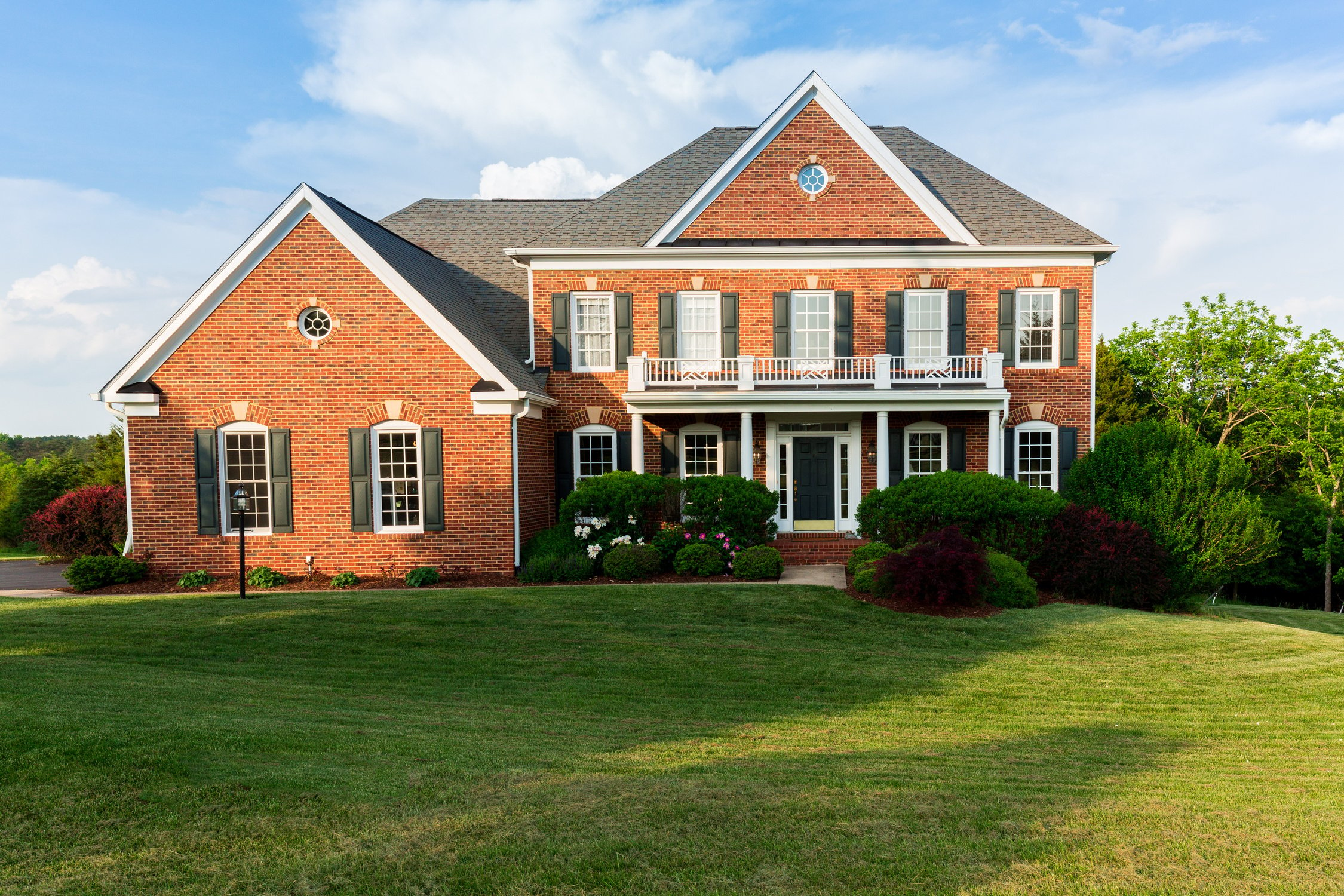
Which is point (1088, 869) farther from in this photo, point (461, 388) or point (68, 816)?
point (461, 388)

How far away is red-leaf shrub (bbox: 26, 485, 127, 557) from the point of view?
19.6 metres

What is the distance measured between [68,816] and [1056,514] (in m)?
14.7

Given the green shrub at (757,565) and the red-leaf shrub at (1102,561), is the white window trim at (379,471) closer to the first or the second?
the green shrub at (757,565)

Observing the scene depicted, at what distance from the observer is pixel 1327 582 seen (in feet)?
88.1

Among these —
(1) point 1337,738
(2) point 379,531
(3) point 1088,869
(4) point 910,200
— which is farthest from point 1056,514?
(2) point 379,531

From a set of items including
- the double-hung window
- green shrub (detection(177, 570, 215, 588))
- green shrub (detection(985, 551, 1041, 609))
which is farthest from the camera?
the double-hung window

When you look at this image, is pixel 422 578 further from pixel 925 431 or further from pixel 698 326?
pixel 925 431

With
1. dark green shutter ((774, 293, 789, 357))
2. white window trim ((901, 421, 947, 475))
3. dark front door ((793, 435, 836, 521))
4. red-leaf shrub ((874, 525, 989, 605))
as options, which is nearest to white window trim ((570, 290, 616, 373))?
dark green shutter ((774, 293, 789, 357))

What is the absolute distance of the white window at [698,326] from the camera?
63.1 ft

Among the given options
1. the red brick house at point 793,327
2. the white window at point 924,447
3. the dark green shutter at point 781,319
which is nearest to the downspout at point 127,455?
the red brick house at point 793,327

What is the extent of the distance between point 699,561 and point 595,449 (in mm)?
5305

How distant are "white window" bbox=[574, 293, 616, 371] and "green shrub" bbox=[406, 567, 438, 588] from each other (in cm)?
626

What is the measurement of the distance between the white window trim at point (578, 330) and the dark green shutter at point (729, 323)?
2652 millimetres

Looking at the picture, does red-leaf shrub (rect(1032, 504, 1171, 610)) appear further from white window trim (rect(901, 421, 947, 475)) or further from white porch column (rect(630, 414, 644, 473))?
white porch column (rect(630, 414, 644, 473))
